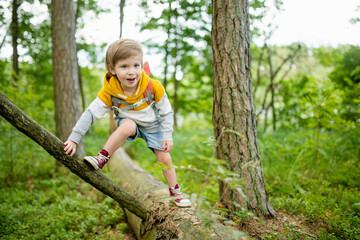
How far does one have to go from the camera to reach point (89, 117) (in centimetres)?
233

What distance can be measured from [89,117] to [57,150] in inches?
21.2

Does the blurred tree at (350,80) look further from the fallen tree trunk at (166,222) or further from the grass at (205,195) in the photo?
the fallen tree trunk at (166,222)

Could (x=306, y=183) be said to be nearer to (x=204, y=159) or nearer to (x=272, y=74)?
(x=204, y=159)

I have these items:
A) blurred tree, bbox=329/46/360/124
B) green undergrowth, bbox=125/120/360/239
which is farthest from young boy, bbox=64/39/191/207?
blurred tree, bbox=329/46/360/124

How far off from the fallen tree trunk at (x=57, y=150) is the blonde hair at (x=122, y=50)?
0.98 metres

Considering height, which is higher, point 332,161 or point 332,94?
point 332,94

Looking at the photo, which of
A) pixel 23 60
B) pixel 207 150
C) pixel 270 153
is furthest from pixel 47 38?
pixel 270 153

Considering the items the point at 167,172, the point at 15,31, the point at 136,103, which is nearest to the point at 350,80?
the point at 167,172

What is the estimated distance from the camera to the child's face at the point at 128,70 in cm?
237

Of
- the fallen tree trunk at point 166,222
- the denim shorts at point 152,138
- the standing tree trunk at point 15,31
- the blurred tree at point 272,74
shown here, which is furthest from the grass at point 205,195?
the standing tree trunk at point 15,31

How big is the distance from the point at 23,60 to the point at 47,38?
3.74 feet

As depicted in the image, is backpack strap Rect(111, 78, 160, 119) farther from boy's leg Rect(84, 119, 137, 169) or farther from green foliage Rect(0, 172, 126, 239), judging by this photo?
green foliage Rect(0, 172, 126, 239)

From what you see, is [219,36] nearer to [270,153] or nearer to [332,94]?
[332,94]

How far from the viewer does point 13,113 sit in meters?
1.67
